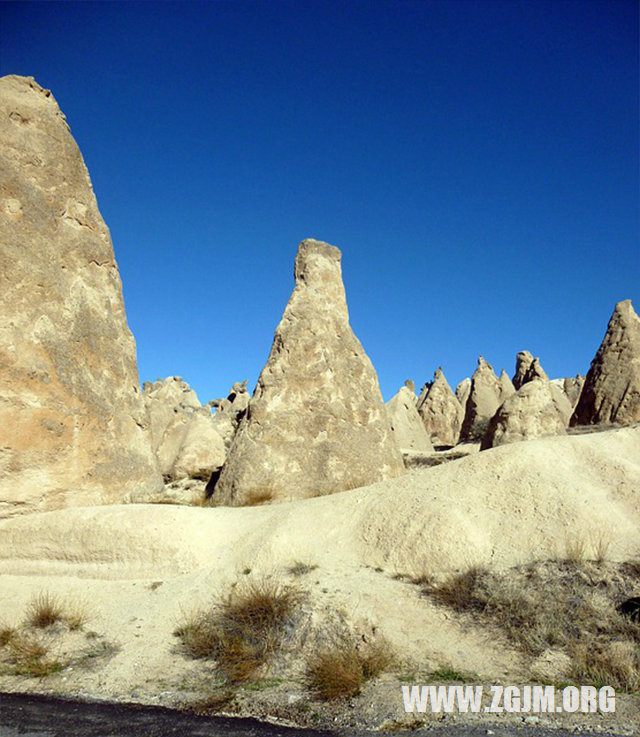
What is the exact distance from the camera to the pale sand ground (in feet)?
16.7

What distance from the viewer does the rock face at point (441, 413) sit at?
115 feet

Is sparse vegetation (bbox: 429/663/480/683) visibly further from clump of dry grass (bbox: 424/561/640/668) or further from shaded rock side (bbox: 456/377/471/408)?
shaded rock side (bbox: 456/377/471/408)

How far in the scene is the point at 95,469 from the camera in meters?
6.93

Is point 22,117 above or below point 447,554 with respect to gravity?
above

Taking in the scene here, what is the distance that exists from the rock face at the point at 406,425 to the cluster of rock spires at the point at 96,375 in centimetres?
1293

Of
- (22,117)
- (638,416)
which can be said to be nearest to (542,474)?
(22,117)

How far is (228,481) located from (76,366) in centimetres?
304

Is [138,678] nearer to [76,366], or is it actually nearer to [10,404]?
[10,404]

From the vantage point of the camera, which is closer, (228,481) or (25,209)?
(25,209)

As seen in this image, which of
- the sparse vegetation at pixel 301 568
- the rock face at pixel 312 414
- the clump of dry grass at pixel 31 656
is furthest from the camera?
the rock face at pixel 312 414

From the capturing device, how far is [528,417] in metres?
13.0

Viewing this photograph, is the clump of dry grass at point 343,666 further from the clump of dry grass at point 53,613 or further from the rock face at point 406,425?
the rock face at point 406,425

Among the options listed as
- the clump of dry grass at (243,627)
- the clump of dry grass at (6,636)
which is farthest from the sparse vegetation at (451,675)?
the clump of dry grass at (6,636)

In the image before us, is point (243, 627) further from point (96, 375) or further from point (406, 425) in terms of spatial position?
point (406, 425)
